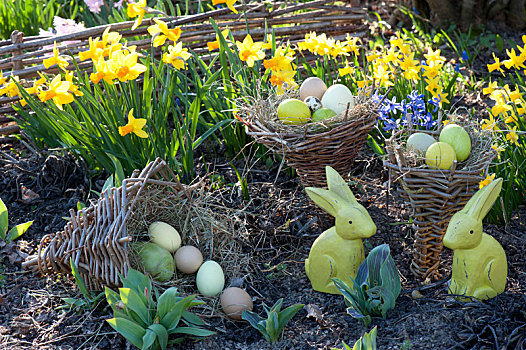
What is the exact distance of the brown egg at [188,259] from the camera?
2.23 meters

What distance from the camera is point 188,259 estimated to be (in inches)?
87.7

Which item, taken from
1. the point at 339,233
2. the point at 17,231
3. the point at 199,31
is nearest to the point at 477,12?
the point at 199,31

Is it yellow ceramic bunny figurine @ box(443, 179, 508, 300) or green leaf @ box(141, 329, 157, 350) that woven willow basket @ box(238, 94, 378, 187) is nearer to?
yellow ceramic bunny figurine @ box(443, 179, 508, 300)

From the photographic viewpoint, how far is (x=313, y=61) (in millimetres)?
4082

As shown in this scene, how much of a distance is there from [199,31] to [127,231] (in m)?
1.92

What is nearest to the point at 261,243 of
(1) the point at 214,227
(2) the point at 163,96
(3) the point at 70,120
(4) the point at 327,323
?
(1) the point at 214,227

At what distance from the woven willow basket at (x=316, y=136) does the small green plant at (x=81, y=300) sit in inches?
33.8

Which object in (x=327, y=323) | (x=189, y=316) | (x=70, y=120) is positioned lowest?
(x=327, y=323)

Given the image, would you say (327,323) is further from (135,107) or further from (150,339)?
(135,107)

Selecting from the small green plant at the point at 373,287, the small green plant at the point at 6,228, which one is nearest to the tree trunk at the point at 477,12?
the small green plant at the point at 373,287

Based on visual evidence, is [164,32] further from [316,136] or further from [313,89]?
[316,136]

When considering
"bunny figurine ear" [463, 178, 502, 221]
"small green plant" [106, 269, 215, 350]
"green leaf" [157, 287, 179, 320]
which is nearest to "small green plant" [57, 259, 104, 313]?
"small green plant" [106, 269, 215, 350]

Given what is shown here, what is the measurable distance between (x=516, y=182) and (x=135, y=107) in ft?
5.77

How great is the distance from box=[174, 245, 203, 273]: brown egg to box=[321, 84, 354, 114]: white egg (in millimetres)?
824
